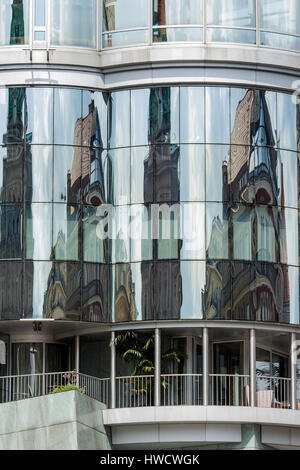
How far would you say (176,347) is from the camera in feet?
323

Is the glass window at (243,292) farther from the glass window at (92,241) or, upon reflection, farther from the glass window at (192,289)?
the glass window at (92,241)

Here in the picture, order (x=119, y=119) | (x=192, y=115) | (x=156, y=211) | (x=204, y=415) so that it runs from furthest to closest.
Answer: (x=119, y=119) < (x=192, y=115) < (x=156, y=211) < (x=204, y=415)

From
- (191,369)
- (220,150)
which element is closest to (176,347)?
(191,369)

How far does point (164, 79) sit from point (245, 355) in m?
10.6

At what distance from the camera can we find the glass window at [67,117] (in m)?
98.6

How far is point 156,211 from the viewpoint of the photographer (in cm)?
9800

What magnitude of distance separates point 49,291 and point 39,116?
21.4 ft

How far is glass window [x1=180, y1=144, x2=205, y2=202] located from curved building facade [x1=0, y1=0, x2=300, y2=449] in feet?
0.17

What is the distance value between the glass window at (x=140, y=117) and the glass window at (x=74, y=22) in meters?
2.75

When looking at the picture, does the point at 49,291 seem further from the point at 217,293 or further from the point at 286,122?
the point at 286,122

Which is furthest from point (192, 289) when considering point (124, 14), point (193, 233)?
point (124, 14)

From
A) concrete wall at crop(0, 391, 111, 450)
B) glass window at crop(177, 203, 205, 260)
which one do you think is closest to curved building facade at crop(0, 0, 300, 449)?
glass window at crop(177, 203, 205, 260)

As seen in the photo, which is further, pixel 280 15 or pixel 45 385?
pixel 280 15
